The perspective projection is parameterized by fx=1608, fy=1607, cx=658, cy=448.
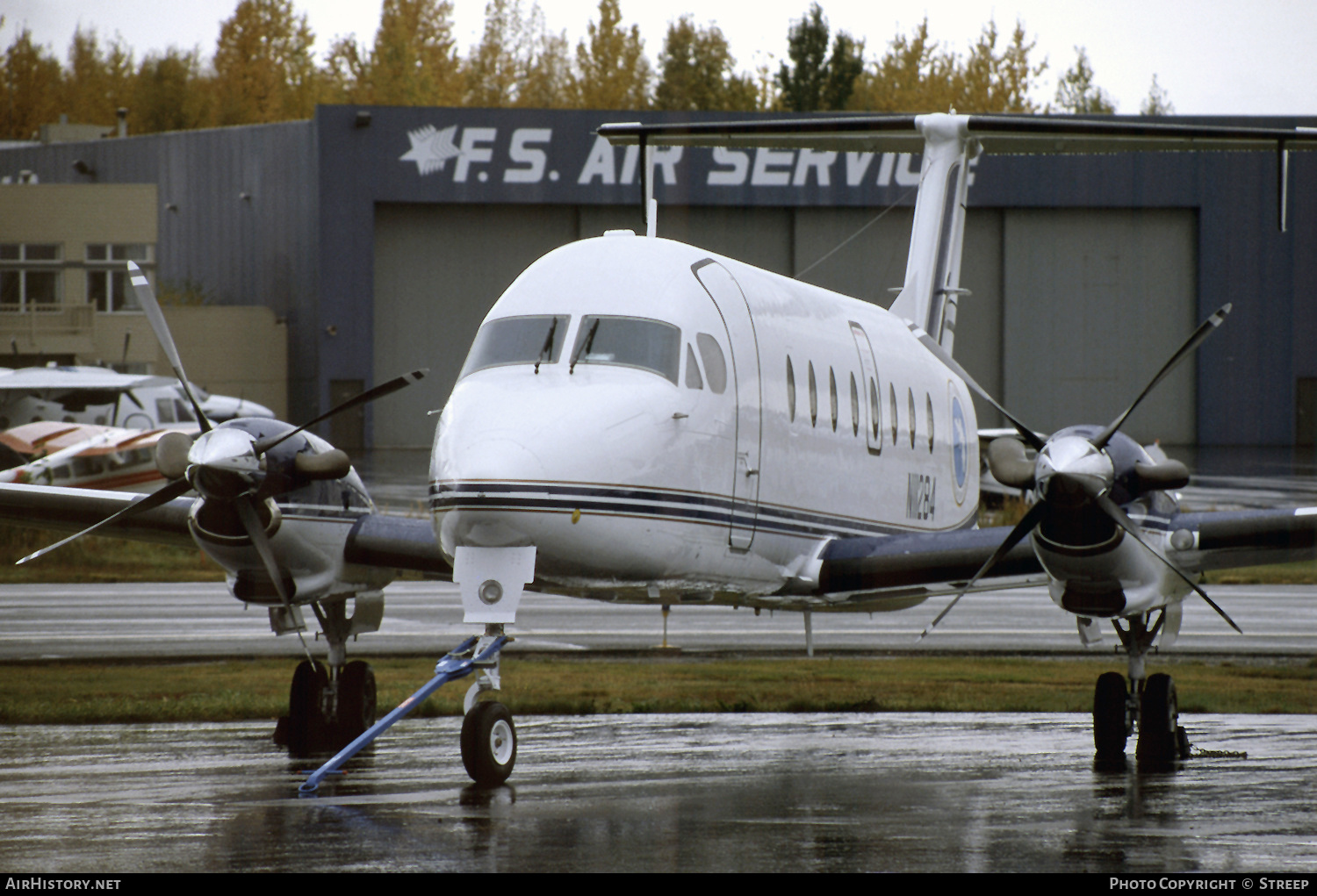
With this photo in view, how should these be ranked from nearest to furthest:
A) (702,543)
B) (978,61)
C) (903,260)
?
(702,543) → (903,260) → (978,61)

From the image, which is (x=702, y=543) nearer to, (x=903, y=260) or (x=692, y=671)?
(x=692, y=671)

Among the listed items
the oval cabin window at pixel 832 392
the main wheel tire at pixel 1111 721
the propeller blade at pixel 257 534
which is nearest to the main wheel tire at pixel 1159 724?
the main wheel tire at pixel 1111 721

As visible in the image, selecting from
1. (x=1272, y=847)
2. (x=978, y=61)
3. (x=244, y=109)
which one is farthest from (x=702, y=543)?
(x=244, y=109)

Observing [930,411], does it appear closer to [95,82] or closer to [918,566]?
[918,566]

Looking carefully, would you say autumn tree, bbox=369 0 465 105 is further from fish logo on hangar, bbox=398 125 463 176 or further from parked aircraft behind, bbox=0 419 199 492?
parked aircraft behind, bbox=0 419 199 492

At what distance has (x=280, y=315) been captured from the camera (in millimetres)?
61344

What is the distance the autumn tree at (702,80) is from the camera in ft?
313

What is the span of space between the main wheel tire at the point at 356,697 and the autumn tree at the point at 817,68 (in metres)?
78.1

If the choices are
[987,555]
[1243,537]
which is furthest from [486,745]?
[1243,537]

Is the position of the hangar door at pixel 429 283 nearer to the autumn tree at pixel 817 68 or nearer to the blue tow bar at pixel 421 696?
the autumn tree at pixel 817 68

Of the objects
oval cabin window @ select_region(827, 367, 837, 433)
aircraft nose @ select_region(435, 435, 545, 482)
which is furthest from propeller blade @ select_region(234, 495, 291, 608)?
oval cabin window @ select_region(827, 367, 837, 433)

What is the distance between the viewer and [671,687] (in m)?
16.7

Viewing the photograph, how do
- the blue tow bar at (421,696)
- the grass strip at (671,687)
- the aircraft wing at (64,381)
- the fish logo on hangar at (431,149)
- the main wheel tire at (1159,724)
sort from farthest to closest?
the fish logo on hangar at (431,149) → the aircraft wing at (64,381) → the grass strip at (671,687) → the main wheel tire at (1159,724) → the blue tow bar at (421,696)

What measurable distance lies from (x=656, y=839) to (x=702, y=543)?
265 cm
